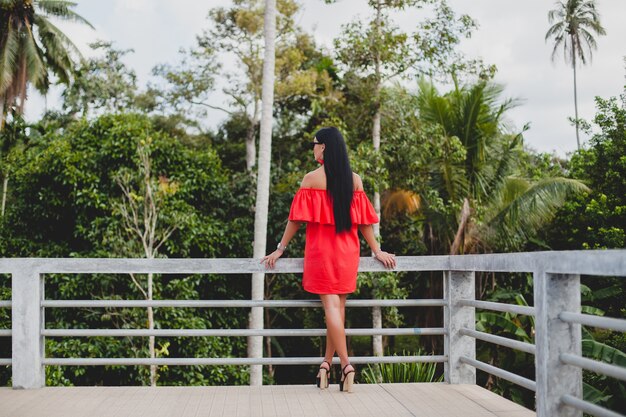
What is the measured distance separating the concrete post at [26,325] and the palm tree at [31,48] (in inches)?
815

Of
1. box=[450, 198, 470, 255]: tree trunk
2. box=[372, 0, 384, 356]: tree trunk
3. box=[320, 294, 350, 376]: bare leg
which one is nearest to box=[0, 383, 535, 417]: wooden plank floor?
box=[320, 294, 350, 376]: bare leg

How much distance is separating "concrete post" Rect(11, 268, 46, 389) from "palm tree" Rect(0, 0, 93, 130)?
20.7 metres

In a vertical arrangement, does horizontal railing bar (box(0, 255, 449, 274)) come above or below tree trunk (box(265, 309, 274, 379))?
above

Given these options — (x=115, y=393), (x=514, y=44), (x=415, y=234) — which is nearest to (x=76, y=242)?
→ (x=415, y=234)

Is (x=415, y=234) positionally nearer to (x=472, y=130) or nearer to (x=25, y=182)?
(x=472, y=130)

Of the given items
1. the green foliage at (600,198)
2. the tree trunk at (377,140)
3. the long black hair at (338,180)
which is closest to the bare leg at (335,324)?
the long black hair at (338,180)

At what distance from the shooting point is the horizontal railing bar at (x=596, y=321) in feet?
9.16

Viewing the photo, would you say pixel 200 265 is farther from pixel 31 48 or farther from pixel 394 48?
pixel 31 48

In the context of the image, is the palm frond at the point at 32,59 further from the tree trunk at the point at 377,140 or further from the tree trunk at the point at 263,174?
the tree trunk at the point at 263,174

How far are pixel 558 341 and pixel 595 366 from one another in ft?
1.25

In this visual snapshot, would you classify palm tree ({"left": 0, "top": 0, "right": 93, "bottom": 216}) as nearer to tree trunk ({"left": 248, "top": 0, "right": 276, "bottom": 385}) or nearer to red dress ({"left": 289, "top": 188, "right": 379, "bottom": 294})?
tree trunk ({"left": 248, "top": 0, "right": 276, "bottom": 385})

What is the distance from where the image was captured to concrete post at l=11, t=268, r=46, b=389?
4.66m

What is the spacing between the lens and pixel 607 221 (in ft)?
57.1

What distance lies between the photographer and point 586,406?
3.09m
